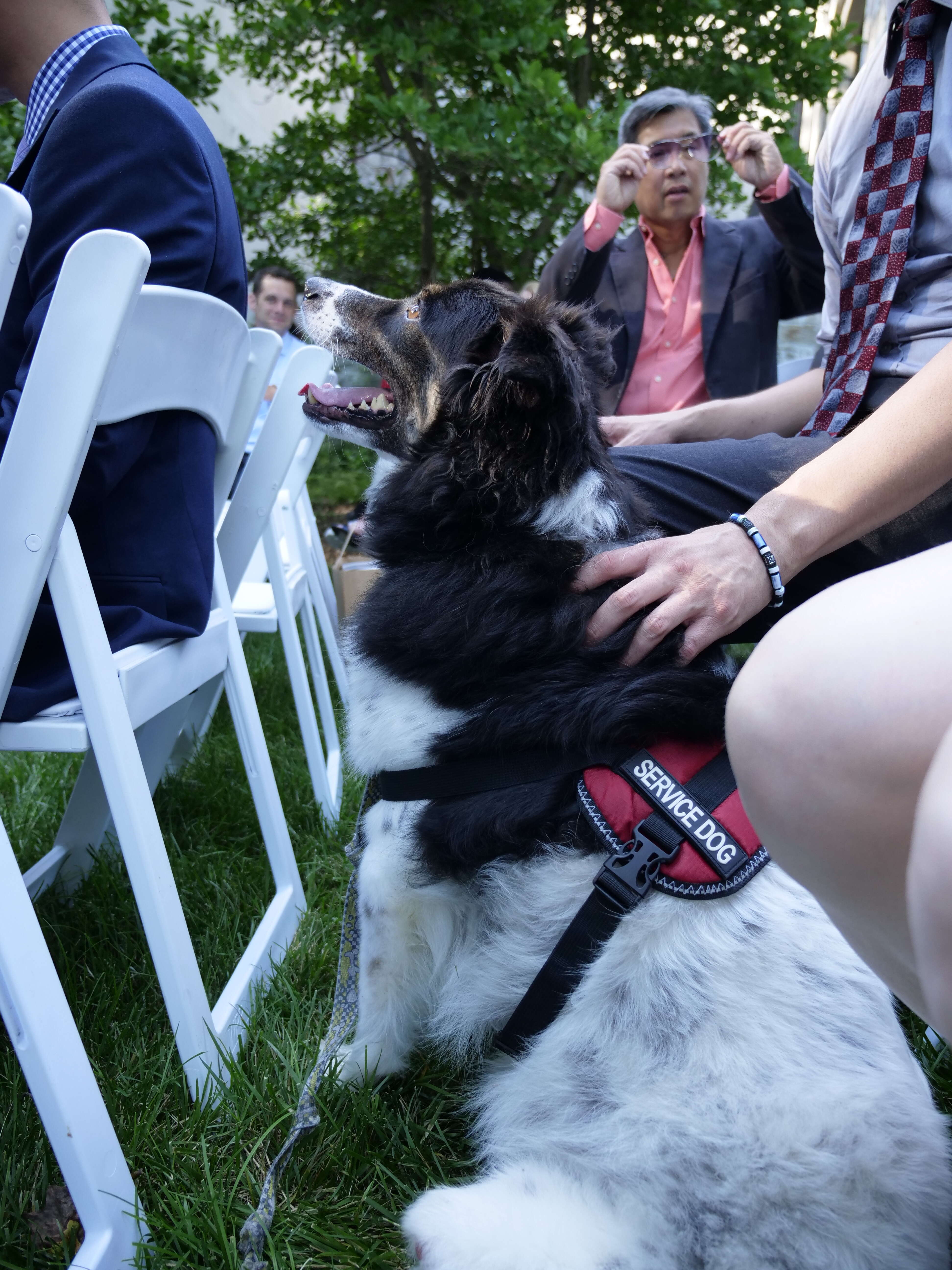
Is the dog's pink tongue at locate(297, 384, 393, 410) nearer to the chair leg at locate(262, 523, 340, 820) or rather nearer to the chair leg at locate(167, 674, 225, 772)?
the chair leg at locate(262, 523, 340, 820)

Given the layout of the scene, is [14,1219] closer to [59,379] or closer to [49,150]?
[59,379]

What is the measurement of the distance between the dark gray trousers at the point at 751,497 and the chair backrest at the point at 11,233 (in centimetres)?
112

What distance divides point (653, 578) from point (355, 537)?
2.56 ft

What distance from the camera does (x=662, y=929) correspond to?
123 cm

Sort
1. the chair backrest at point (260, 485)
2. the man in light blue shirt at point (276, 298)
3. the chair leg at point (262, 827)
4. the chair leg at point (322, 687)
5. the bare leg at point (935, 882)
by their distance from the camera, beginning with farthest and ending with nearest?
the man in light blue shirt at point (276, 298)
the chair leg at point (322, 687)
the chair backrest at point (260, 485)
the chair leg at point (262, 827)
the bare leg at point (935, 882)

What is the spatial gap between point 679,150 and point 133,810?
331 cm

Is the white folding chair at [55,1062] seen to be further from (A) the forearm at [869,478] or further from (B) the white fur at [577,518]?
(A) the forearm at [869,478]

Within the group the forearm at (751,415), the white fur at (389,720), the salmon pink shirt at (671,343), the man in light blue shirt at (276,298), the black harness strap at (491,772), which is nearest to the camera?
the black harness strap at (491,772)

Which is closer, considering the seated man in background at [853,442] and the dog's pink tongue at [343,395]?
the seated man in background at [853,442]

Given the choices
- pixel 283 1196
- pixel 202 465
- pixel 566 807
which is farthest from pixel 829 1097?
pixel 202 465

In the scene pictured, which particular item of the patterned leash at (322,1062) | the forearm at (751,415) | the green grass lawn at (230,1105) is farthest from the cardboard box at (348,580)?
the patterned leash at (322,1062)

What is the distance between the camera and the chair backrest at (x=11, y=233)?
43.1 inches

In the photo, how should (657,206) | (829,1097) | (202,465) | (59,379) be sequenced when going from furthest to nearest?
(657,206)
(202,465)
(59,379)
(829,1097)

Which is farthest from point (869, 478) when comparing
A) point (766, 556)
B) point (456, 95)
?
point (456, 95)
